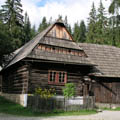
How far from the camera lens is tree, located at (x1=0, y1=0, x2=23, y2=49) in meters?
39.5

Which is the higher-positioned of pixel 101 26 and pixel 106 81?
pixel 101 26

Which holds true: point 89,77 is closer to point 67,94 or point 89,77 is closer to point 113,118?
point 67,94

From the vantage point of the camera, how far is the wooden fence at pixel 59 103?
1423 cm

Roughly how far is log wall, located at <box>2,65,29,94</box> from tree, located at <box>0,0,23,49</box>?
59.1 feet

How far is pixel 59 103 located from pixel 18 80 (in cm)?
549

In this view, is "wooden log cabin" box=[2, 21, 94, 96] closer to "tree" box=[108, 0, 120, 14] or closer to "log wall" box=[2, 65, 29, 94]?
"log wall" box=[2, 65, 29, 94]

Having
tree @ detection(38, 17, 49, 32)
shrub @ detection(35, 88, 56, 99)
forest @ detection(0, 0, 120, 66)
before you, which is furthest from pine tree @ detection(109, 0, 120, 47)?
tree @ detection(38, 17, 49, 32)

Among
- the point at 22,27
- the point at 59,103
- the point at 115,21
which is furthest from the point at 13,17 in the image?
the point at 59,103

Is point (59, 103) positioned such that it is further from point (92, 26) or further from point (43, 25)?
point (43, 25)

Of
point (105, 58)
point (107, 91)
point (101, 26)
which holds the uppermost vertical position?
point (101, 26)

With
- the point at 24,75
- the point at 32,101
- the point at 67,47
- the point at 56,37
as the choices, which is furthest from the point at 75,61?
the point at 32,101

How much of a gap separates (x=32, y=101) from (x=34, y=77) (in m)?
2.89

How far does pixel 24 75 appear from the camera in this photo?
17594mm

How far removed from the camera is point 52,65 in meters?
17.8
